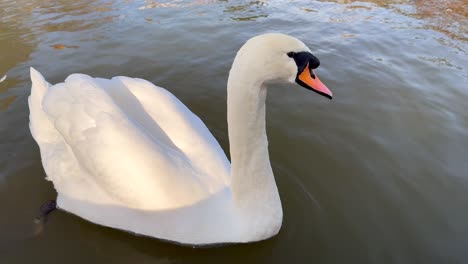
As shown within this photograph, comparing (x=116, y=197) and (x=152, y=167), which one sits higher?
(x=152, y=167)

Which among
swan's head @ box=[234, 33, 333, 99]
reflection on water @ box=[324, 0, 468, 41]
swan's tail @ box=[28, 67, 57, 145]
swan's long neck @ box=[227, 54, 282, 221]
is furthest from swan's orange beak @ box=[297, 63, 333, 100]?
reflection on water @ box=[324, 0, 468, 41]

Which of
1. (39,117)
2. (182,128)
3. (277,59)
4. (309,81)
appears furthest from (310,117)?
(39,117)

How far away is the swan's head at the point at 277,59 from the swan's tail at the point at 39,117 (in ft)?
8.47

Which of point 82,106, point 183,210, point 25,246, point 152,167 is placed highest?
point 82,106

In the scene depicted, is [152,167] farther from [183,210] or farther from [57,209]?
[57,209]

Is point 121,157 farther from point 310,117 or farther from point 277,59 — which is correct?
point 310,117

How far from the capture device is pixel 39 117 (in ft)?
13.9

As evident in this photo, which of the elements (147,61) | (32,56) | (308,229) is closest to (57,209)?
(308,229)

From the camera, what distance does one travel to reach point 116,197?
332 centimetres

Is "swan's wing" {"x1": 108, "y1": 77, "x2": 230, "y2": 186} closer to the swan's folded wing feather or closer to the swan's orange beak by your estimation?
the swan's folded wing feather

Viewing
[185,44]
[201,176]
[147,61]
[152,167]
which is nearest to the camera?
[152,167]

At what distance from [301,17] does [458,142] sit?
5.89m

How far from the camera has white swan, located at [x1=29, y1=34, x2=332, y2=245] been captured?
2.69 metres

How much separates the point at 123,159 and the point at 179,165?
48 centimetres
